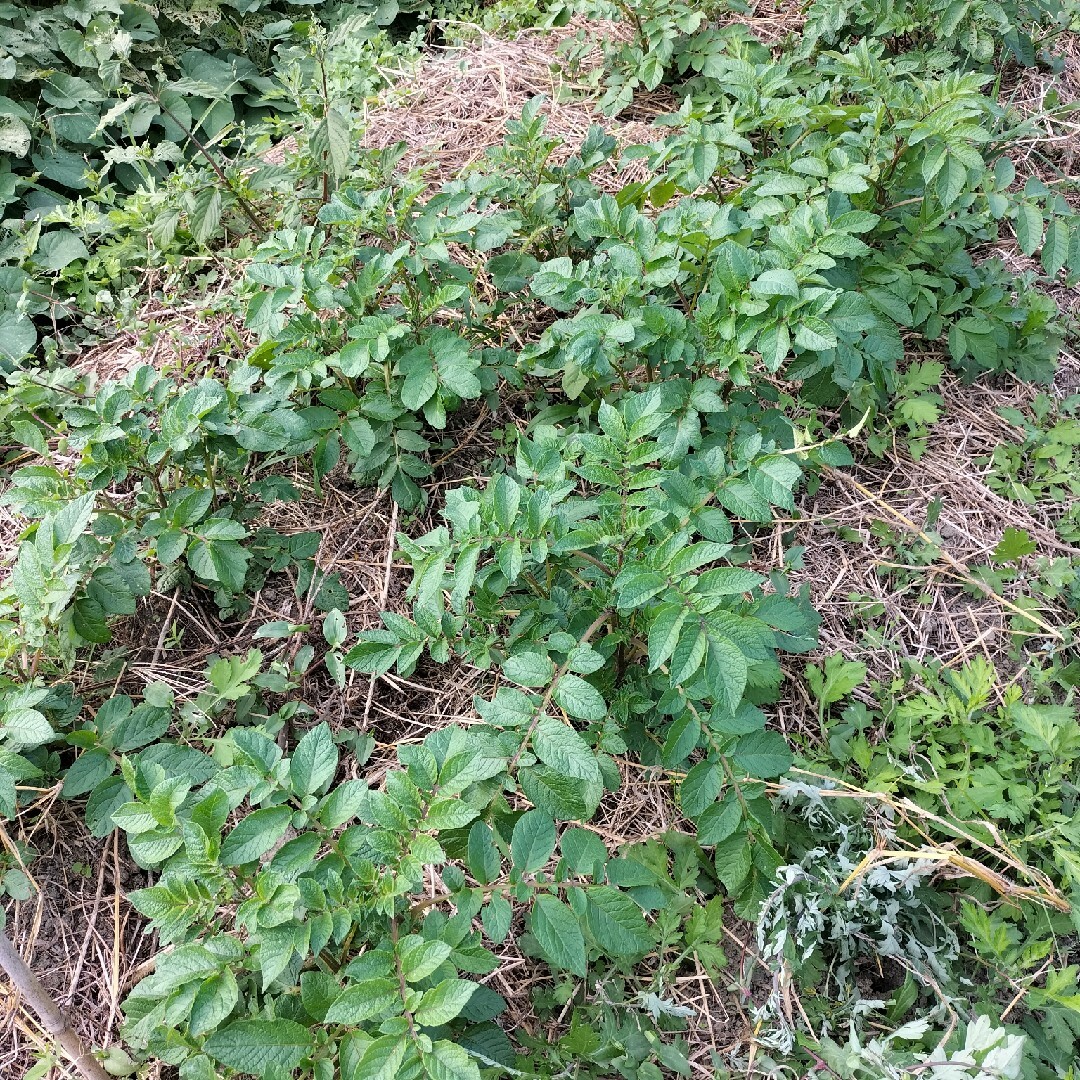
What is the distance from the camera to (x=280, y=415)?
209 centimetres

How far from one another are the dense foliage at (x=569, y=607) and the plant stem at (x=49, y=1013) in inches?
2.7

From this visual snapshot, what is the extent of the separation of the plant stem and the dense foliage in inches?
2.7

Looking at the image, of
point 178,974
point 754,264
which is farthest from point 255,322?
point 178,974

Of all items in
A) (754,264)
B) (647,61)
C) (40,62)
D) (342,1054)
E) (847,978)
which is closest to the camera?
(342,1054)

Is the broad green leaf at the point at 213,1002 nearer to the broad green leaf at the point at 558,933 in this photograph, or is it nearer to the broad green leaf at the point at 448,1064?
the broad green leaf at the point at 448,1064

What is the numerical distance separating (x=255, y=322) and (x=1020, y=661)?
1.99 meters

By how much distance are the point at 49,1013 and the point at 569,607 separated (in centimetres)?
113

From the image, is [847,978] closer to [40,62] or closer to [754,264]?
[754,264]

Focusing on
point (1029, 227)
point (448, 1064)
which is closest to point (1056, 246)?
point (1029, 227)

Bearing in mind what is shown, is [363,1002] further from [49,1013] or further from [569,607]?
[569,607]

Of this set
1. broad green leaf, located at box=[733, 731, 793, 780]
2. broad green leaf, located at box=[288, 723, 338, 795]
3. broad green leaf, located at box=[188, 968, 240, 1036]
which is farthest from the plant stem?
broad green leaf, located at box=[733, 731, 793, 780]

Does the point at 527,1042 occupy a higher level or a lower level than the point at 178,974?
lower

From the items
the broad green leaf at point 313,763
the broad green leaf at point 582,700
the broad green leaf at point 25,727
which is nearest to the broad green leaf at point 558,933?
the broad green leaf at point 582,700

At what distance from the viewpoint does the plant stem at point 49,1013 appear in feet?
4.60
